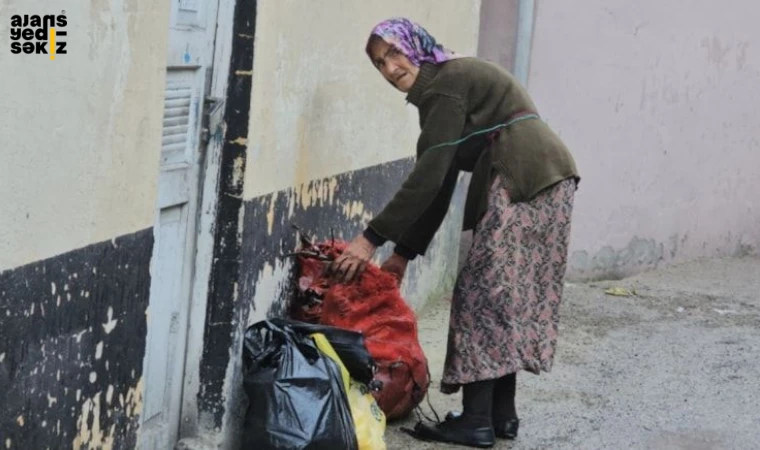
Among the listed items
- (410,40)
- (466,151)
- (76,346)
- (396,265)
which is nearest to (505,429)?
(396,265)

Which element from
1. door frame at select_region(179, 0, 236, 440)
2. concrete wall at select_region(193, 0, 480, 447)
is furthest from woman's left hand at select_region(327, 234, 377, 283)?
door frame at select_region(179, 0, 236, 440)

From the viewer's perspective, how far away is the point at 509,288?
5.13 metres

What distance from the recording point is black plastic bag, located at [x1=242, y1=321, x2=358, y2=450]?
437 centimetres

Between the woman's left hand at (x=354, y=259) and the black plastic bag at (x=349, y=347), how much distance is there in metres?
0.31

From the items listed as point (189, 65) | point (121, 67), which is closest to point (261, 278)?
point (189, 65)

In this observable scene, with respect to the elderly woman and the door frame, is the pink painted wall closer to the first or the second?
the elderly woman

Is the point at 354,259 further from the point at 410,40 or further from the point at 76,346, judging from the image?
the point at 76,346

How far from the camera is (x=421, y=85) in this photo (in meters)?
4.93

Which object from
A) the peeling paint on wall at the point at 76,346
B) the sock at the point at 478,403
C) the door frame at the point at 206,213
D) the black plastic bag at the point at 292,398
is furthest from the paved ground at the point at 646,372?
the peeling paint on wall at the point at 76,346

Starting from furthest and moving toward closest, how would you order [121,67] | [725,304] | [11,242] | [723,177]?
[723,177] < [725,304] < [121,67] < [11,242]

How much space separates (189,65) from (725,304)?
532 centimetres

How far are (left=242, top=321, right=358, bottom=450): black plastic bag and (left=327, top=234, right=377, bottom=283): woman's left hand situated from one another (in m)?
0.51

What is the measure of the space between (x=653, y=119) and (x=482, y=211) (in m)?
4.34

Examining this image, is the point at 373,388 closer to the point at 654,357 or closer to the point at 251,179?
the point at 251,179
